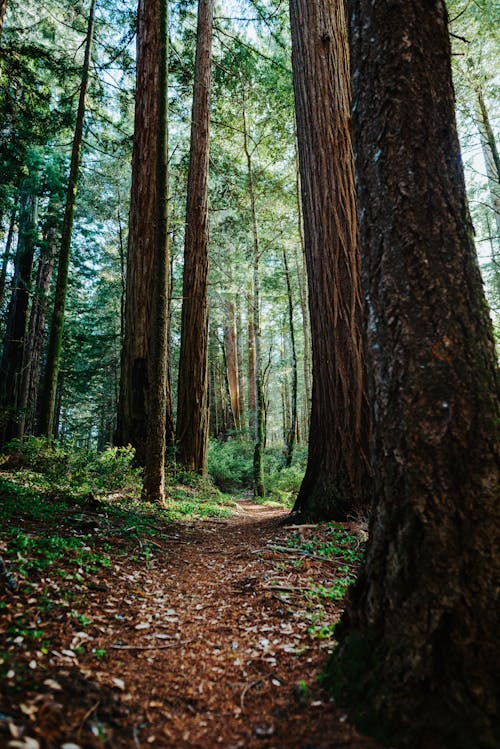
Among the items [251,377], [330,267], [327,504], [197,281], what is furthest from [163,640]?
[251,377]

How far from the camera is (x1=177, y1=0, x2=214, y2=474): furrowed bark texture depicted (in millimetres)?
10023

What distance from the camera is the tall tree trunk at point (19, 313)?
11.9 m

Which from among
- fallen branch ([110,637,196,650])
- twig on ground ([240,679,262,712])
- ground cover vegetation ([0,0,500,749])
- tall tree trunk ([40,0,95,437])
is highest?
tall tree trunk ([40,0,95,437])

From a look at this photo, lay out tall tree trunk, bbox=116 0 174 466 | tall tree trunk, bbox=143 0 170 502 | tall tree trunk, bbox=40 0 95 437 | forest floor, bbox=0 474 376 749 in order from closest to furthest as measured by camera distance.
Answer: forest floor, bbox=0 474 376 749, tall tree trunk, bbox=143 0 170 502, tall tree trunk, bbox=40 0 95 437, tall tree trunk, bbox=116 0 174 466

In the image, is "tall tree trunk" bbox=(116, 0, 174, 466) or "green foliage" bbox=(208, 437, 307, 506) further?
"green foliage" bbox=(208, 437, 307, 506)

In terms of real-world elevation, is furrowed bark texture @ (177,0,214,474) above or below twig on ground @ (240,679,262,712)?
above

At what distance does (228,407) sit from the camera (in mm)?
23938

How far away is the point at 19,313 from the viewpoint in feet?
42.3

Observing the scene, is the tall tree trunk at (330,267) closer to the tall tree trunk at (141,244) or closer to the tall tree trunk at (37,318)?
the tall tree trunk at (141,244)

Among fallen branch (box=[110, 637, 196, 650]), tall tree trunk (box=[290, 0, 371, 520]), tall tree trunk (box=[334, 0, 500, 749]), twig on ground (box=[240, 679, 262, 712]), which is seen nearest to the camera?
tall tree trunk (box=[334, 0, 500, 749])

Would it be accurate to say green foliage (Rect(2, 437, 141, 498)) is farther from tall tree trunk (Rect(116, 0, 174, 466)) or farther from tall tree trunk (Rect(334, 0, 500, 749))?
tall tree trunk (Rect(334, 0, 500, 749))

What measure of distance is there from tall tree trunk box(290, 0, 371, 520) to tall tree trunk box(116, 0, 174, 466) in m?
4.16

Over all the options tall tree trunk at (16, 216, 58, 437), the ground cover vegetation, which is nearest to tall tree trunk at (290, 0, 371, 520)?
the ground cover vegetation

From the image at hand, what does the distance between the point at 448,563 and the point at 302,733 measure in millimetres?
875
